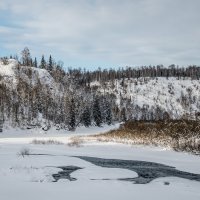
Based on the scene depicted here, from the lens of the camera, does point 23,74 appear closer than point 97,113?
No

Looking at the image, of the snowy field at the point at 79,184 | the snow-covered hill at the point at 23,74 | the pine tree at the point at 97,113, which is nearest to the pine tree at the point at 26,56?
the snow-covered hill at the point at 23,74

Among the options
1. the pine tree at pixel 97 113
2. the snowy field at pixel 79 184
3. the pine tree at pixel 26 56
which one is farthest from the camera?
the pine tree at pixel 26 56

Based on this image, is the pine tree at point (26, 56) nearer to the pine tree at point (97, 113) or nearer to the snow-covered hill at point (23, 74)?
the snow-covered hill at point (23, 74)

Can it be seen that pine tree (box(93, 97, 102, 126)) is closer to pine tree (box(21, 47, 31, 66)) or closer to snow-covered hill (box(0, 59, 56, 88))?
snow-covered hill (box(0, 59, 56, 88))

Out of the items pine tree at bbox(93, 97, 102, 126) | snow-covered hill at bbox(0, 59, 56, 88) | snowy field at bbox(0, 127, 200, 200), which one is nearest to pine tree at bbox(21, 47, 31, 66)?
snow-covered hill at bbox(0, 59, 56, 88)

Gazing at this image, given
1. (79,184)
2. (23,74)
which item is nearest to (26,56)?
(23,74)

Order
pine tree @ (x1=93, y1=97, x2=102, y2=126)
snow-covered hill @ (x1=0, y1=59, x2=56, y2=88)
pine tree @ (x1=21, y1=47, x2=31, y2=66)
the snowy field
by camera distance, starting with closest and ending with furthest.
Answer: the snowy field < pine tree @ (x1=93, y1=97, x2=102, y2=126) < snow-covered hill @ (x1=0, y1=59, x2=56, y2=88) < pine tree @ (x1=21, y1=47, x2=31, y2=66)

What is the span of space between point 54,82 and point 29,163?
111 metres

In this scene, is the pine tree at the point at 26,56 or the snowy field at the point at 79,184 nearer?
the snowy field at the point at 79,184

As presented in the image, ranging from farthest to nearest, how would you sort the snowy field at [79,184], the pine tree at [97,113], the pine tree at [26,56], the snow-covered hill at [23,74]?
the pine tree at [26,56]
the snow-covered hill at [23,74]
the pine tree at [97,113]
the snowy field at [79,184]

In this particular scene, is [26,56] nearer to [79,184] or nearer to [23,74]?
[23,74]

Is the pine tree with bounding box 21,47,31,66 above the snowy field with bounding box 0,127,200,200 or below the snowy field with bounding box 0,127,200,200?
above

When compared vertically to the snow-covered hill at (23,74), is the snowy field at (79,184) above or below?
below

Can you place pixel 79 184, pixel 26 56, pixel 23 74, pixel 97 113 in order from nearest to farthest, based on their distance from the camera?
pixel 79 184 → pixel 97 113 → pixel 23 74 → pixel 26 56
